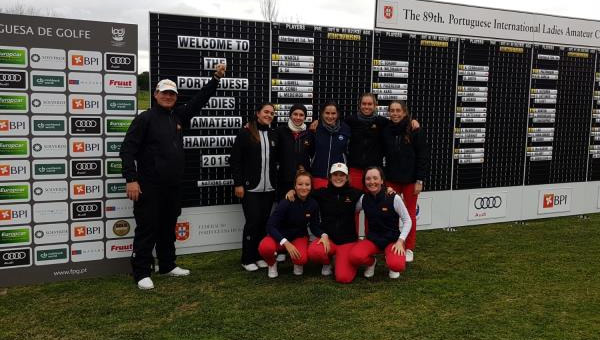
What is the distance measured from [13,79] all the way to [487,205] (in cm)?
553

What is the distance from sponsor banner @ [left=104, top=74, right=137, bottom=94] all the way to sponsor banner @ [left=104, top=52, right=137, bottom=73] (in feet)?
0.17

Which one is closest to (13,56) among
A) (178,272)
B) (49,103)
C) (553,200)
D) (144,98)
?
(49,103)

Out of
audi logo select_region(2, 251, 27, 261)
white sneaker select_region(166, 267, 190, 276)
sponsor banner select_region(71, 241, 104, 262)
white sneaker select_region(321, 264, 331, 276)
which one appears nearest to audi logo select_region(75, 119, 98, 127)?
sponsor banner select_region(71, 241, 104, 262)

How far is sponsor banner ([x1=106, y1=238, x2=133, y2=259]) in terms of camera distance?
185 inches

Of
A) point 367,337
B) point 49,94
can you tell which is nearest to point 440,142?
point 367,337

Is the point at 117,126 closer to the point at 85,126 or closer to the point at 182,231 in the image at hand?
the point at 85,126

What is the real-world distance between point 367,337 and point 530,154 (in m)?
4.66

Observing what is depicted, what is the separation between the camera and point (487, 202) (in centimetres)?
685

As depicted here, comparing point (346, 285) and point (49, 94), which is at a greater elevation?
point (49, 94)

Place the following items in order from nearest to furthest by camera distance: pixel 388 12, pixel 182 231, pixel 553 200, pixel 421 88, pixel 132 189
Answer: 1. pixel 132 189
2. pixel 182 231
3. pixel 388 12
4. pixel 421 88
5. pixel 553 200

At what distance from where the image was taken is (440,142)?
21.3ft

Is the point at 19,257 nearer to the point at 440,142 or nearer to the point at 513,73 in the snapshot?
the point at 440,142

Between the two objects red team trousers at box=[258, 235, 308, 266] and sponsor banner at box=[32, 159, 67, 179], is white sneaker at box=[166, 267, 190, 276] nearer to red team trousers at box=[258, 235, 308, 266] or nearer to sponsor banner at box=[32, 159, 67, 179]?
red team trousers at box=[258, 235, 308, 266]

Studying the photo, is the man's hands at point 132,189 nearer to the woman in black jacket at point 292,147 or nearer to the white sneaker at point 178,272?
the white sneaker at point 178,272
